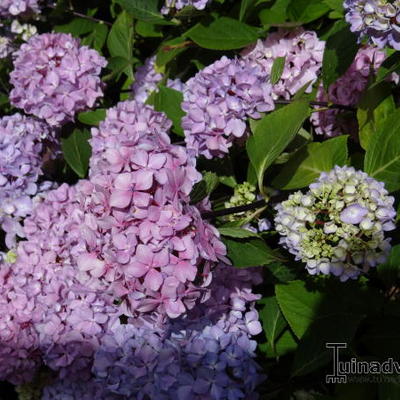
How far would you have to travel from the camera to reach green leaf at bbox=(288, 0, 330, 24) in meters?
1.71

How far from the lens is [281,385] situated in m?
1.45

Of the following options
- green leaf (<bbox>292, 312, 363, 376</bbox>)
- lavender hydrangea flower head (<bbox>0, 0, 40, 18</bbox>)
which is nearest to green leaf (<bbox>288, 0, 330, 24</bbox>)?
green leaf (<bbox>292, 312, 363, 376</bbox>)

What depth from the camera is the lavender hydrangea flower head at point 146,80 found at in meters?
2.02

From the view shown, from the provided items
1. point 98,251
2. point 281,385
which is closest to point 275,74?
point 98,251

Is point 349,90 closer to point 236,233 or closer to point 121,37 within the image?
point 236,233

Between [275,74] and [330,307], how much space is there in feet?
1.90

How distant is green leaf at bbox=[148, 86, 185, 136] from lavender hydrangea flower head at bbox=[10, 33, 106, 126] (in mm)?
248

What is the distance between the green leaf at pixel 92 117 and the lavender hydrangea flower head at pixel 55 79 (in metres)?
0.03

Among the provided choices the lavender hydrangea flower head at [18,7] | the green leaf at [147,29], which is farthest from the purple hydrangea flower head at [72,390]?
the lavender hydrangea flower head at [18,7]

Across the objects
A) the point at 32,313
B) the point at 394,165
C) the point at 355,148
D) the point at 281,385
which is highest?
the point at 355,148

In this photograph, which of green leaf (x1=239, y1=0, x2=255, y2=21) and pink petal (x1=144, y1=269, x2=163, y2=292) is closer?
pink petal (x1=144, y1=269, x2=163, y2=292)

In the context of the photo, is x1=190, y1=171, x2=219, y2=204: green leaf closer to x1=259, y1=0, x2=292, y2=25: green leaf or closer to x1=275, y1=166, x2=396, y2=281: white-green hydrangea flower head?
x1=275, y1=166, x2=396, y2=281: white-green hydrangea flower head

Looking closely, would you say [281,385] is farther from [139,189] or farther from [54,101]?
[54,101]

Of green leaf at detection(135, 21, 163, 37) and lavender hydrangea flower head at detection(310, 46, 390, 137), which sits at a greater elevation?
green leaf at detection(135, 21, 163, 37)
